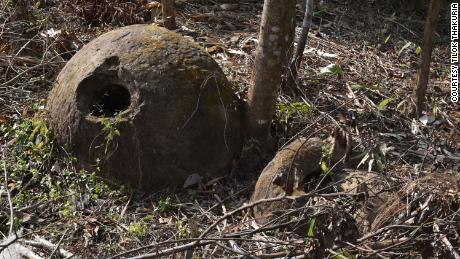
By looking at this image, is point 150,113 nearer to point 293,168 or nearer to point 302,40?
point 293,168

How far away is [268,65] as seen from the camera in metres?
4.54

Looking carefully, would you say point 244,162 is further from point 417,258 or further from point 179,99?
point 417,258

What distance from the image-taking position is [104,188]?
15.0 ft

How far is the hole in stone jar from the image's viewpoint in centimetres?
467

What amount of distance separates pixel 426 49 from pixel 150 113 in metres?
2.30

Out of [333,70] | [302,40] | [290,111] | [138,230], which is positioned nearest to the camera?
[138,230]

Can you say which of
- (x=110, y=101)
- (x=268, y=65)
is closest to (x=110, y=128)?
(x=110, y=101)

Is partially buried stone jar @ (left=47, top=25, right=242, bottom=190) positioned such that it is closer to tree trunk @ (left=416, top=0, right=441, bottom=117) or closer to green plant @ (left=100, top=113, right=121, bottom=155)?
green plant @ (left=100, top=113, right=121, bottom=155)

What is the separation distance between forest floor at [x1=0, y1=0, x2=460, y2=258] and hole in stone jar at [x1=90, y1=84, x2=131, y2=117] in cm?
44

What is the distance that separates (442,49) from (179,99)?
365cm

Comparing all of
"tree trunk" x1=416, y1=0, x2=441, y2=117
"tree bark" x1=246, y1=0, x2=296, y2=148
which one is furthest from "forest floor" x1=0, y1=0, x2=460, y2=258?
"tree bark" x1=246, y1=0, x2=296, y2=148

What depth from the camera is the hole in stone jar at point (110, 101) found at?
15.3 feet

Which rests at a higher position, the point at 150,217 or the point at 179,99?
the point at 179,99

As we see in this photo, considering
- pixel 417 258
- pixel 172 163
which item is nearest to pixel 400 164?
pixel 417 258
